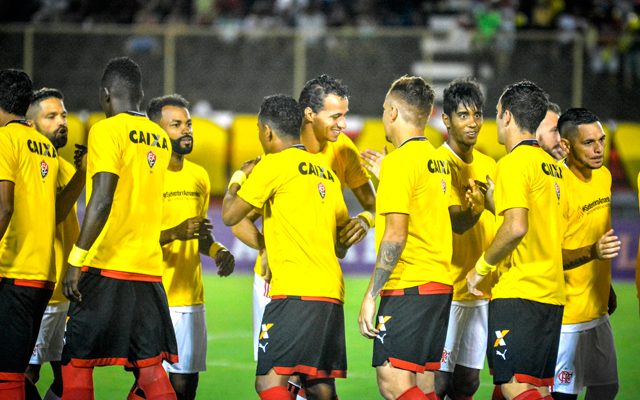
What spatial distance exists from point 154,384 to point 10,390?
92 centimetres

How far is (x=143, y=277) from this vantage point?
4973mm

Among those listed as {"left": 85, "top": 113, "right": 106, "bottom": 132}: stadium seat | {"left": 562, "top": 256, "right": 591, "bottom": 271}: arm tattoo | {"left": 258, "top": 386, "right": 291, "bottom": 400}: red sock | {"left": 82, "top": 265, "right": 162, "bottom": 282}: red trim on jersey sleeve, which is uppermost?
{"left": 85, "top": 113, "right": 106, "bottom": 132}: stadium seat

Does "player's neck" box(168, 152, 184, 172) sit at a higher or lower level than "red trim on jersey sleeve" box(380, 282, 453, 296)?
higher

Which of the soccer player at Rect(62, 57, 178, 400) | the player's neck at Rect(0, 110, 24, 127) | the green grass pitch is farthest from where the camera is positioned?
the green grass pitch

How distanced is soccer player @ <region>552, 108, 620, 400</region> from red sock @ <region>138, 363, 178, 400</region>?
2.88 metres

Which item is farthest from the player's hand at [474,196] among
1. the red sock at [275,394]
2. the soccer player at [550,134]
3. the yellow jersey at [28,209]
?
the yellow jersey at [28,209]

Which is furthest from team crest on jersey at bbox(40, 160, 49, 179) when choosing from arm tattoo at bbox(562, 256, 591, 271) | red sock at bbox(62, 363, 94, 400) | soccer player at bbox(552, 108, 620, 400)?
arm tattoo at bbox(562, 256, 591, 271)

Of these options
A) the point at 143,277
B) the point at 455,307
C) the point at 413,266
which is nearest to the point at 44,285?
the point at 143,277

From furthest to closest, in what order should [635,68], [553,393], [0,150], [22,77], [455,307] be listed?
1. [635,68]
2. [455,307]
3. [553,393]
4. [22,77]
5. [0,150]

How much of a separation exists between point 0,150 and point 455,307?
365 centimetres

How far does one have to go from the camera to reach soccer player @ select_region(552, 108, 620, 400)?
18.1ft

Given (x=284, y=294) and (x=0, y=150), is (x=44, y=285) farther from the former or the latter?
(x=284, y=294)

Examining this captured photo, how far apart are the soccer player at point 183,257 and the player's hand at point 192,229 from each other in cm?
14

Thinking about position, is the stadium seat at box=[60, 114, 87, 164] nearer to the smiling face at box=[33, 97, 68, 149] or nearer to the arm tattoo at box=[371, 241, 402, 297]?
the smiling face at box=[33, 97, 68, 149]
